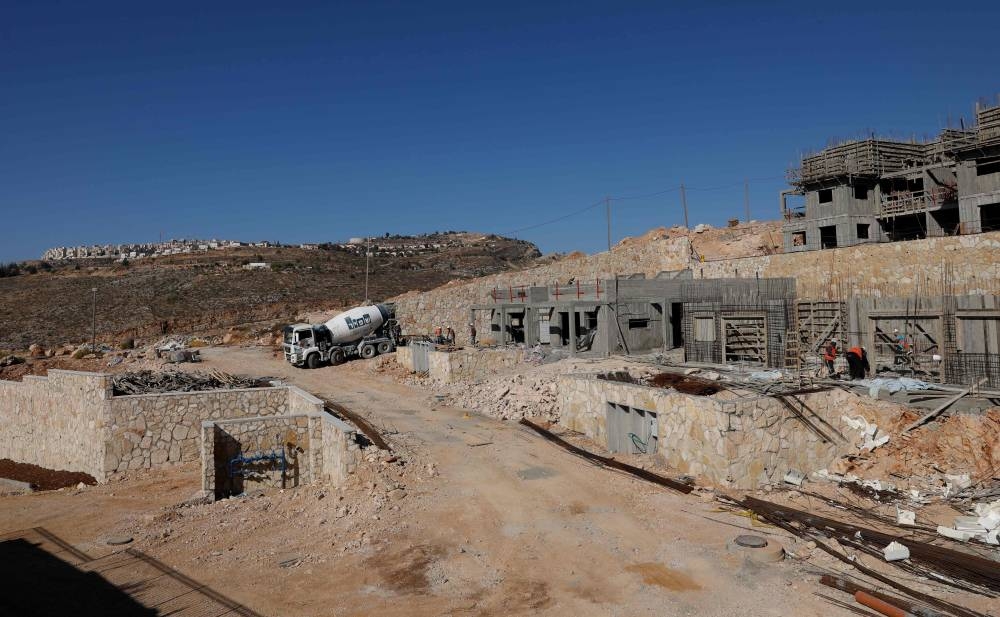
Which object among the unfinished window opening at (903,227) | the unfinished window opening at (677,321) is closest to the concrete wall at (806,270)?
the unfinished window opening at (903,227)

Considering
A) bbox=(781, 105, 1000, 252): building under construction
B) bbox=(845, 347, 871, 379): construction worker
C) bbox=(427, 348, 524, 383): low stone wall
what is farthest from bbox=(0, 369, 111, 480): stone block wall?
bbox=(781, 105, 1000, 252): building under construction

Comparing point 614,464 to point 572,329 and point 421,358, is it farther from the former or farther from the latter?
point 421,358

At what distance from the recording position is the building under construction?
31219 millimetres

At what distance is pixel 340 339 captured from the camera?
29562 mm

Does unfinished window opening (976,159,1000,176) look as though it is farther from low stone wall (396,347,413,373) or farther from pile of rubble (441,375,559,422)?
low stone wall (396,347,413,373)

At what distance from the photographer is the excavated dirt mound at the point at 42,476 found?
53.4 ft

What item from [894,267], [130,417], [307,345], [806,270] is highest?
[806,270]

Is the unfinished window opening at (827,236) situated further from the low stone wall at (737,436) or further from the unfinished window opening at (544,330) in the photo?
the low stone wall at (737,436)

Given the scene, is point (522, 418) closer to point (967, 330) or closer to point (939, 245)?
point (967, 330)

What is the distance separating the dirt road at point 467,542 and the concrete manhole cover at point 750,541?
24 centimetres

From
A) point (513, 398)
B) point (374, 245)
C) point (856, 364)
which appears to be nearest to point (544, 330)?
point (513, 398)

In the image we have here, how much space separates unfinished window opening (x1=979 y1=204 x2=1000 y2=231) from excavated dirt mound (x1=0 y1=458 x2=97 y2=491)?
3943cm

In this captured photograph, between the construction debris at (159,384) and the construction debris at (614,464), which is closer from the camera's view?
the construction debris at (614,464)

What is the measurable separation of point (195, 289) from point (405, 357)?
39.4m
